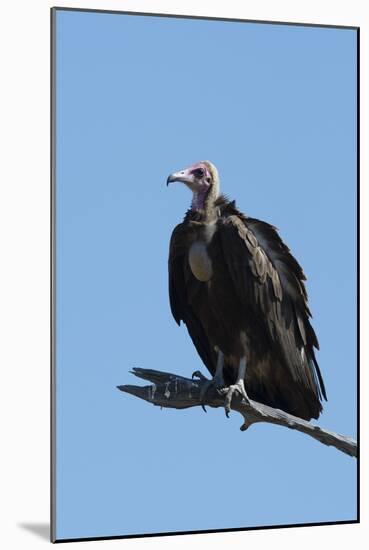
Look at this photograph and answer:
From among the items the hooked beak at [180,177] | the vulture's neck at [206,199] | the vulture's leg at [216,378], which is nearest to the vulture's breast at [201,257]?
the vulture's neck at [206,199]

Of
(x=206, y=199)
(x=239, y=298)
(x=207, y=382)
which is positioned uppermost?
(x=206, y=199)

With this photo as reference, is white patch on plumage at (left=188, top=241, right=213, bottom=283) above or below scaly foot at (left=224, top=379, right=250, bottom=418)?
above

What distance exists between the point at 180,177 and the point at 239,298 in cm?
86

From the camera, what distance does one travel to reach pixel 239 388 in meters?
10.1

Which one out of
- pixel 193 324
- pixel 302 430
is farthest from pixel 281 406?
pixel 193 324

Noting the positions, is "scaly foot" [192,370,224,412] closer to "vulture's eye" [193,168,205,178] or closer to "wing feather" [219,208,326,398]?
"wing feather" [219,208,326,398]

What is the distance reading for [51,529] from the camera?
31.9ft

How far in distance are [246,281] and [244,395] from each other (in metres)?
0.75

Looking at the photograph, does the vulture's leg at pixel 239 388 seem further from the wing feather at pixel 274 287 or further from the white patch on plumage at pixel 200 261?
the white patch on plumage at pixel 200 261

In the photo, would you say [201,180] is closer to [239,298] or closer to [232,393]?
[239,298]

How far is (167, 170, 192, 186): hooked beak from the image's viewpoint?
10.0 m

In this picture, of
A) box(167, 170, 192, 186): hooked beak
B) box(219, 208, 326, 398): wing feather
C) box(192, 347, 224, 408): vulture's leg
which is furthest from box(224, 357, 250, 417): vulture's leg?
box(167, 170, 192, 186): hooked beak

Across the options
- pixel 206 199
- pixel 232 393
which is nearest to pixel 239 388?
pixel 232 393

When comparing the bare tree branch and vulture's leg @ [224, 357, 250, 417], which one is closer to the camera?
A: the bare tree branch
